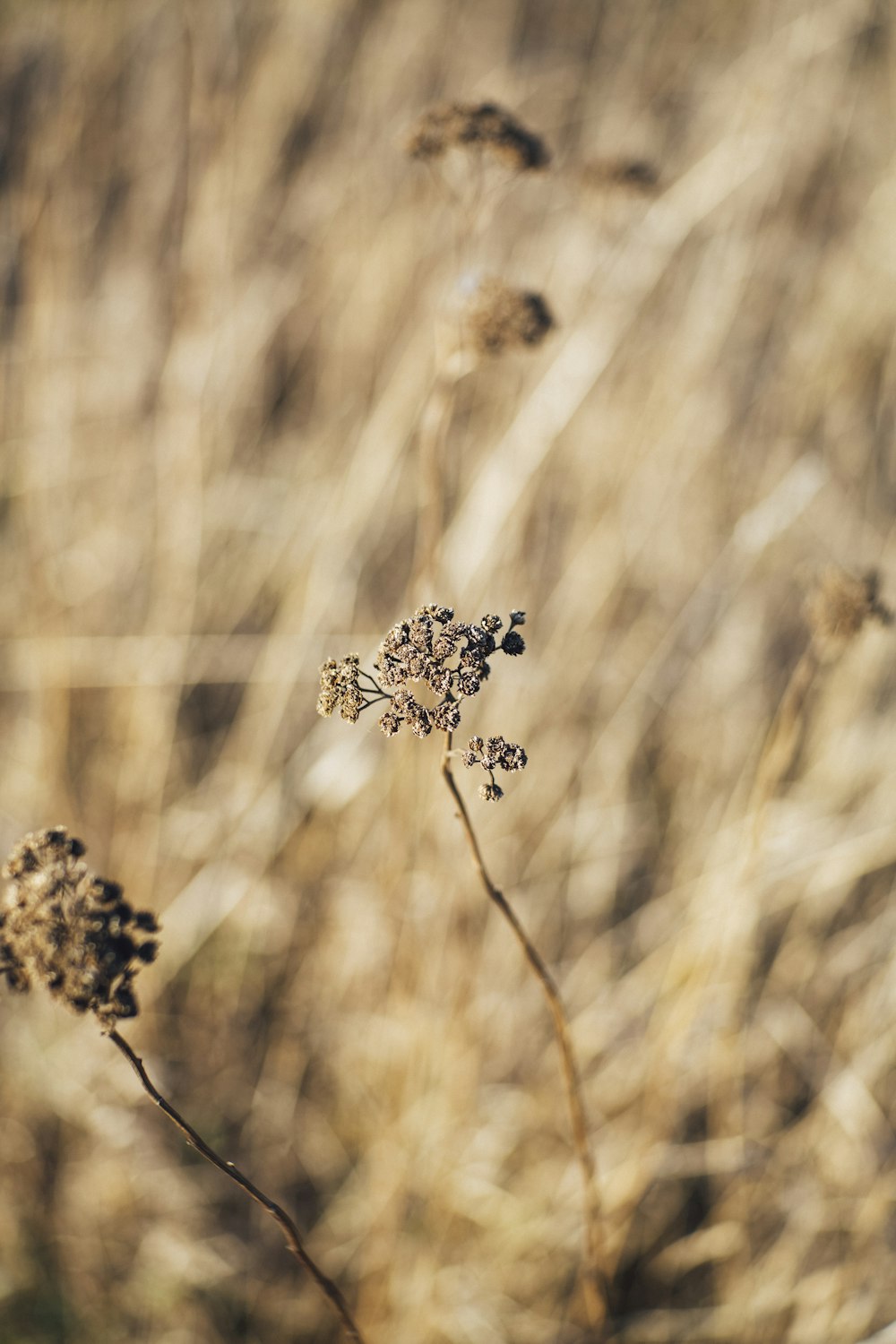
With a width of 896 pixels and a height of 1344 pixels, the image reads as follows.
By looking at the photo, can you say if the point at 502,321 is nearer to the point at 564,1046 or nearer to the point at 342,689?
the point at 342,689

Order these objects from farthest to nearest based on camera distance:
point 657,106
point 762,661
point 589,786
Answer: point 657,106
point 762,661
point 589,786

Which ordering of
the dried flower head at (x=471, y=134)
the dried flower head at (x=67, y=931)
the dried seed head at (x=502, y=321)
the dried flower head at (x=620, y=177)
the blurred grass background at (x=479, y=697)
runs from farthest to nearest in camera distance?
the blurred grass background at (x=479, y=697) < the dried flower head at (x=620, y=177) < the dried flower head at (x=471, y=134) < the dried seed head at (x=502, y=321) < the dried flower head at (x=67, y=931)

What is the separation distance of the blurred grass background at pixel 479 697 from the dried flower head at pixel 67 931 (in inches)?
35.3

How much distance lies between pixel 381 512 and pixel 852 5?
2608 mm

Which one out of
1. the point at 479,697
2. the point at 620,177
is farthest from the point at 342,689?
the point at 479,697

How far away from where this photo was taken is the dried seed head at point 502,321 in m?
1.62

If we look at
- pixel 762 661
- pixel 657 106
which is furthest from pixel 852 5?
pixel 762 661

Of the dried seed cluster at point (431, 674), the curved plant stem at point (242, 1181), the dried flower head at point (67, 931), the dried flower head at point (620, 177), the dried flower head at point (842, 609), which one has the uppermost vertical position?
the dried flower head at point (620, 177)

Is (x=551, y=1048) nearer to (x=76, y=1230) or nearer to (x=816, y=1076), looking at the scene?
(x=816, y=1076)

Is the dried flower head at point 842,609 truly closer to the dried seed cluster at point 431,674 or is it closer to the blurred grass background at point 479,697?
the blurred grass background at point 479,697

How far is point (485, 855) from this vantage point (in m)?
3.03

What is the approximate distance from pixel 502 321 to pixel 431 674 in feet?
3.23

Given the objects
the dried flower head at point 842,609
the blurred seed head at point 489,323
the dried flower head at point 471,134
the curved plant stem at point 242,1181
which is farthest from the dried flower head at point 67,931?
the dried flower head at point 471,134

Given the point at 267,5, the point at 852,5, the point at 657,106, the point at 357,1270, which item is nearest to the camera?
the point at 357,1270
